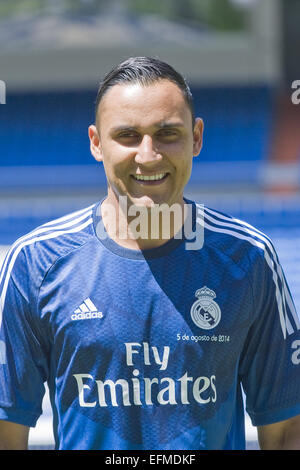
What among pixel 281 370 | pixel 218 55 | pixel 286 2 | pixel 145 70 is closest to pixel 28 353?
pixel 281 370

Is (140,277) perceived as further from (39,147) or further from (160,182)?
(39,147)

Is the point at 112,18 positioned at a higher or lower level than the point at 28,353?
higher

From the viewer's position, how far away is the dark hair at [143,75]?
202 centimetres

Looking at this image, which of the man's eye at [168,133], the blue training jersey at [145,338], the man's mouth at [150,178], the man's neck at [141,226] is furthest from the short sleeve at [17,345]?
the man's eye at [168,133]

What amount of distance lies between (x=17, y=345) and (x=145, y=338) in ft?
1.14

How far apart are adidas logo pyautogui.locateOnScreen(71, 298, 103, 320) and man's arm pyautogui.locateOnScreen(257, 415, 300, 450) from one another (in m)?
0.60

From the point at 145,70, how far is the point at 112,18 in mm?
16371

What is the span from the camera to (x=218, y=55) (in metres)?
17.4

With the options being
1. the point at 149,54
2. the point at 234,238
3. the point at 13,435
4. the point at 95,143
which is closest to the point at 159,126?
the point at 95,143

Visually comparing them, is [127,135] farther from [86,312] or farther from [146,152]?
[86,312]

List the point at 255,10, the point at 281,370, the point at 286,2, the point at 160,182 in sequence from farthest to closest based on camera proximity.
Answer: the point at 286,2 → the point at 255,10 → the point at 281,370 → the point at 160,182

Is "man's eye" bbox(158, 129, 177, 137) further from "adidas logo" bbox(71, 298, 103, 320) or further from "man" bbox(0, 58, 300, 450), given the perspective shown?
"adidas logo" bbox(71, 298, 103, 320)

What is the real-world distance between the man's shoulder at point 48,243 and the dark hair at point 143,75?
35 centimetres

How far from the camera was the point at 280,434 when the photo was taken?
218 centimetres
